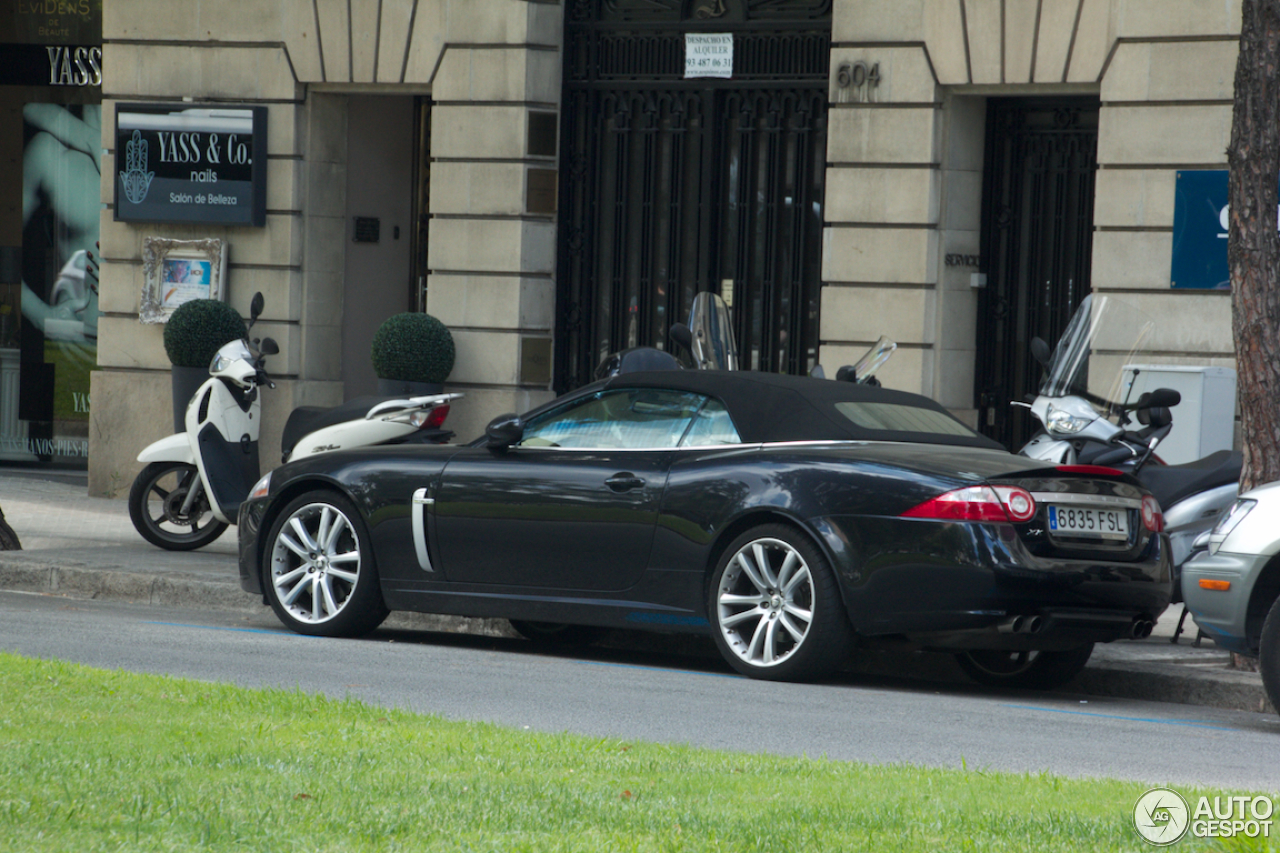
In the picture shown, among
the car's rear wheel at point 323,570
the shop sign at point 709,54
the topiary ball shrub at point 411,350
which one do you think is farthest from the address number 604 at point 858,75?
the car's rear wheel at point 323,570

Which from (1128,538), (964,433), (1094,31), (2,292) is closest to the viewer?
(1128,538)

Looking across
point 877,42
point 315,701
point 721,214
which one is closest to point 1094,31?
point 877,42

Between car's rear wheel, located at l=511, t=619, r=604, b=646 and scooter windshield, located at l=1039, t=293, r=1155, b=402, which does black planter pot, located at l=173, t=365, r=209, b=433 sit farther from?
scooter windshield, located at l=1039, t=293, r=1155, b=402

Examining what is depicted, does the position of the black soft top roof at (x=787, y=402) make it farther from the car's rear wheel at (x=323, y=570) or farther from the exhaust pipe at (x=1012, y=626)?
the car's rear wheel at (x=323, y=570)

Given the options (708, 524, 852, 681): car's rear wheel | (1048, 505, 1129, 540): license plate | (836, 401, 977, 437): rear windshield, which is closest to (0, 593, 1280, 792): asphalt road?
(708, 524, 852, 681): car's rear wheel

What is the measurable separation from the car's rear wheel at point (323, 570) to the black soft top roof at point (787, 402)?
1406 mm

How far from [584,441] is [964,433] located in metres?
1.70

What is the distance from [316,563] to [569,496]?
1.52m

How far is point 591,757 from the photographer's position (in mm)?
5578

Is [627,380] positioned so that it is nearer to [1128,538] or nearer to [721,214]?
[1128,538]

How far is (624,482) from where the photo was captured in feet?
27.1

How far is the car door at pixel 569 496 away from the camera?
27.1 feet

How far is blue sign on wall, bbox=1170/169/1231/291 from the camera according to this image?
13.1 meters

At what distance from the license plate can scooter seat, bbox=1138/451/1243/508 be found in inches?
60.4
